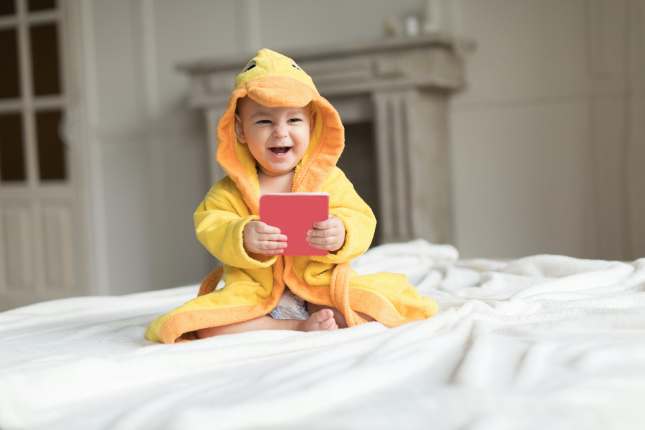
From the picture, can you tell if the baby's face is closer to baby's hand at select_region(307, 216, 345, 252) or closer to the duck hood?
the duck hood

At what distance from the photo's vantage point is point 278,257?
1668 mm

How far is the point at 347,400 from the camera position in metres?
1.11

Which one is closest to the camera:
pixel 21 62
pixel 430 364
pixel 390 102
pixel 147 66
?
pixel 430 364

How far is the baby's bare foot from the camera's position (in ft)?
5.26

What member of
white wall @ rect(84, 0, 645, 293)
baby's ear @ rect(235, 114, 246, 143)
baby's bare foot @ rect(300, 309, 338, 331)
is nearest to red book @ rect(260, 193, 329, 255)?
baby's bare foot @ rect(300, 309, 338, 331)

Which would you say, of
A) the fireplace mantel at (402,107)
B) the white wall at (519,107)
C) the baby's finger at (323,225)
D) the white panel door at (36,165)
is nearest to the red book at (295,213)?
the baby's finger at (323,225)

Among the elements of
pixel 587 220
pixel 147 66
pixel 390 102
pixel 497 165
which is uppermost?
pixel 147 66

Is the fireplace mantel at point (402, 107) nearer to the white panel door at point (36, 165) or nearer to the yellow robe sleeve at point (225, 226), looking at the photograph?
the white panel door at point (36, 165)

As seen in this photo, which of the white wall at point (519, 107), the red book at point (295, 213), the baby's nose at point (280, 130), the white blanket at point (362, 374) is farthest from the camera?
the white wall at point (519, 107)

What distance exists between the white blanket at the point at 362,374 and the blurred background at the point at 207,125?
228cm

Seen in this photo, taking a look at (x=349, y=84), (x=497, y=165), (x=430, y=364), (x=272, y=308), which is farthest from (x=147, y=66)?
(x=430, y=364)

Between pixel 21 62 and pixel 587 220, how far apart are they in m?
3.71

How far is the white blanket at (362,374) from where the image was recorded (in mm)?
1038

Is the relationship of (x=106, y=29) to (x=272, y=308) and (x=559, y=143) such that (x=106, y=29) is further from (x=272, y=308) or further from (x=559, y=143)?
(x=272, y=308)
